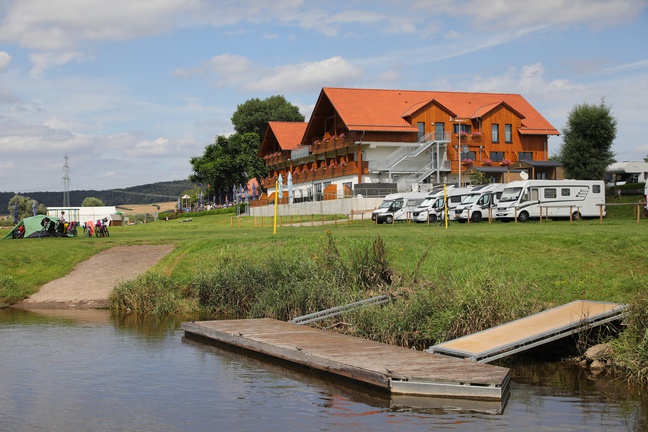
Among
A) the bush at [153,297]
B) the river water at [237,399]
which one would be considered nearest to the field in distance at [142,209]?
the bush at [153,297]

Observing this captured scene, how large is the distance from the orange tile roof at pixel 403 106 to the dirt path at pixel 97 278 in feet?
120

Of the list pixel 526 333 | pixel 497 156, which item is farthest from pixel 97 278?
pixel 497 156

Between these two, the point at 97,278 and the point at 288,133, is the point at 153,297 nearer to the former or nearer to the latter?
the point at 97,278

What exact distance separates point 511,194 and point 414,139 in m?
26.1

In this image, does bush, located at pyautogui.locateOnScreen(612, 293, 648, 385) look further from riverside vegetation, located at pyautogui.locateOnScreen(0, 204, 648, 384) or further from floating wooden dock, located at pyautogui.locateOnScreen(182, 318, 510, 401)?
floating wooden dock, located at pyautogui.locateOnScreen(182, 318, 510, 401)

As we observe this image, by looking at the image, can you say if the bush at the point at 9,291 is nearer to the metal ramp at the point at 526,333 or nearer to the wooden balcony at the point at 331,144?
the metal ramp at the point at 526,333

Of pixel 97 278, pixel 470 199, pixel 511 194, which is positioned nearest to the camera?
pixel 97 278

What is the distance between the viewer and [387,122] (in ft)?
230

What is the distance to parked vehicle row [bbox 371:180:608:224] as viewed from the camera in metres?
44.8

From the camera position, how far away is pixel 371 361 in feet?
49.9

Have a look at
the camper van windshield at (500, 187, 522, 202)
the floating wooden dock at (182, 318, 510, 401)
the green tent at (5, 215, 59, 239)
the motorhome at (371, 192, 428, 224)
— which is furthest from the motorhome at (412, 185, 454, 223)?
the floating wooden dock at (182, 318, 510, 401)

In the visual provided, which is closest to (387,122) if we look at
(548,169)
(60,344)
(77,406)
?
(548,169)

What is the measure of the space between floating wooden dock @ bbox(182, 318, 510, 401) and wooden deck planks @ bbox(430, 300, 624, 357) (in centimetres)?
59

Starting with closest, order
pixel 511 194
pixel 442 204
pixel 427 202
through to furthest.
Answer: pixel 511 194 → pixel 442 204 → pixel 427 202
